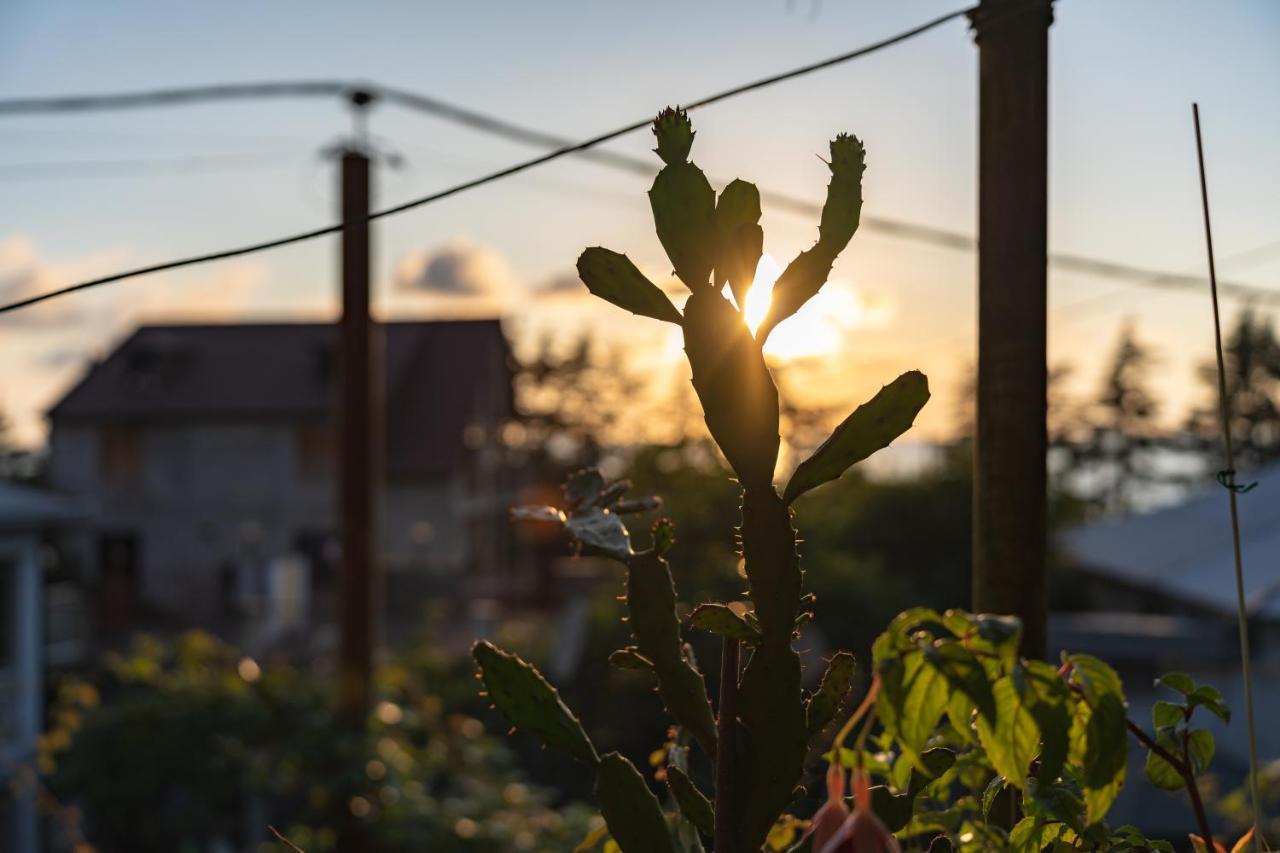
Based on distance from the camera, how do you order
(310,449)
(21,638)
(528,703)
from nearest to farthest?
(528,703), (21,638), (310,449)

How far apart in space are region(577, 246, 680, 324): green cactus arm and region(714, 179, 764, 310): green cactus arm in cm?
8

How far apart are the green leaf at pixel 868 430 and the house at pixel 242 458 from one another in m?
26.0

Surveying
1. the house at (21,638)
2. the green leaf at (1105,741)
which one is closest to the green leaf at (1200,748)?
the green leaf at (1105,741)

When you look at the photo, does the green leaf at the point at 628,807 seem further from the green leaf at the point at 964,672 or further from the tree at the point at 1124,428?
the tree at the point at 1124,428

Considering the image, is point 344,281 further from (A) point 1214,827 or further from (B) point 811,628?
(B) point 811,628

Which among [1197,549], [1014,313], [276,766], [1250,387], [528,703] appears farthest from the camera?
[1250,387]

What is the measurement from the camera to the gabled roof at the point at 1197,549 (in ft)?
38.7

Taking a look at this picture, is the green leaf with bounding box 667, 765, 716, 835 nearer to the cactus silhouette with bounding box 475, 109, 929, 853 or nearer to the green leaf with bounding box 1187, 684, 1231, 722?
the cactus silhouette with bounding box 475, 109, 929, 853

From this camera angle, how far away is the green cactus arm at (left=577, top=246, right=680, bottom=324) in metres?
1.36

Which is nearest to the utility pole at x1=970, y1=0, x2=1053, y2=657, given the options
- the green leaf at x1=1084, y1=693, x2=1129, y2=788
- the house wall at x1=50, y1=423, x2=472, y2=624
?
the green leaf at x1=1084, y1=693, x2=1129, y2=788

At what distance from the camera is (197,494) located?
28.8m

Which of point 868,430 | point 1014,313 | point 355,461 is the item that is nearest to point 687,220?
point 868,430

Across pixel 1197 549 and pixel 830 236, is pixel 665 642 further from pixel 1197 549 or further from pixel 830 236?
pixel 1197 549

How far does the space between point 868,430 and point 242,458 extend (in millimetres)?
29050
